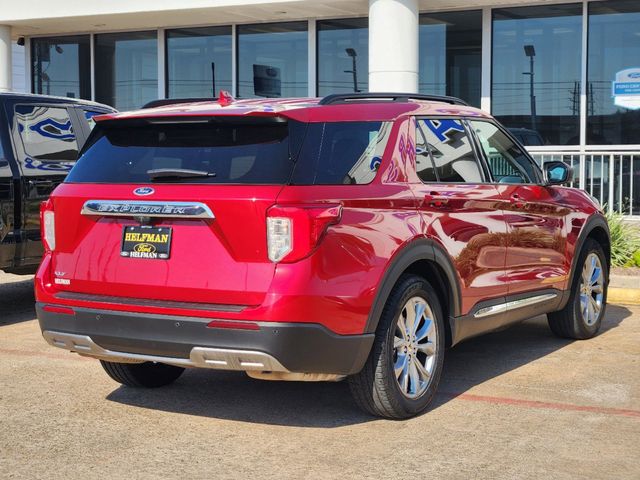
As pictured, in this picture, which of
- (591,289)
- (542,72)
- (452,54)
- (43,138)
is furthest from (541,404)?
(452,54)

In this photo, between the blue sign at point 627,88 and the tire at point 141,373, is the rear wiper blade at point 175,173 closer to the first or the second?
the tire at point 141,373

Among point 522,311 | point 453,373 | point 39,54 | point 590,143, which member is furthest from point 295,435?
point 39,54

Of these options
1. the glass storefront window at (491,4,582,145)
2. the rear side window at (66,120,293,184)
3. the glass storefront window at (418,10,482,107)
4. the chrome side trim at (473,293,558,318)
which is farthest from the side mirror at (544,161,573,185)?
the glass storefront window at (418,10,482,107)

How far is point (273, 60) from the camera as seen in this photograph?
1659cm

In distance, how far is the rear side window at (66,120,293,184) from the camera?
482 centimetres

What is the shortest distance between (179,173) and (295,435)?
4.80 ft

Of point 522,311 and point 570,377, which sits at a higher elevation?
point 522,311

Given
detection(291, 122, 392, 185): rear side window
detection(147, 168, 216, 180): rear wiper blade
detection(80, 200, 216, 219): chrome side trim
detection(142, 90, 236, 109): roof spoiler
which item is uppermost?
detection(142, 90, 236, 109): roof spoiler

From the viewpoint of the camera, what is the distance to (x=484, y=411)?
549cm

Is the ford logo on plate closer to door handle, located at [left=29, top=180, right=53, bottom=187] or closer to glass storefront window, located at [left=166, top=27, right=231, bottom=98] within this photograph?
door handle, located at [left=29, top=180, right=53, bottom=187]

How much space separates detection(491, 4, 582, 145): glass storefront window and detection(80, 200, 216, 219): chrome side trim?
1072 cm

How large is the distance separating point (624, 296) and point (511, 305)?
3779 mm

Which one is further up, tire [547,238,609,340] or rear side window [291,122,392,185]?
rear side window [291,122,392,185]

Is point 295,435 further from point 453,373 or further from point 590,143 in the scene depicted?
point 590,143
